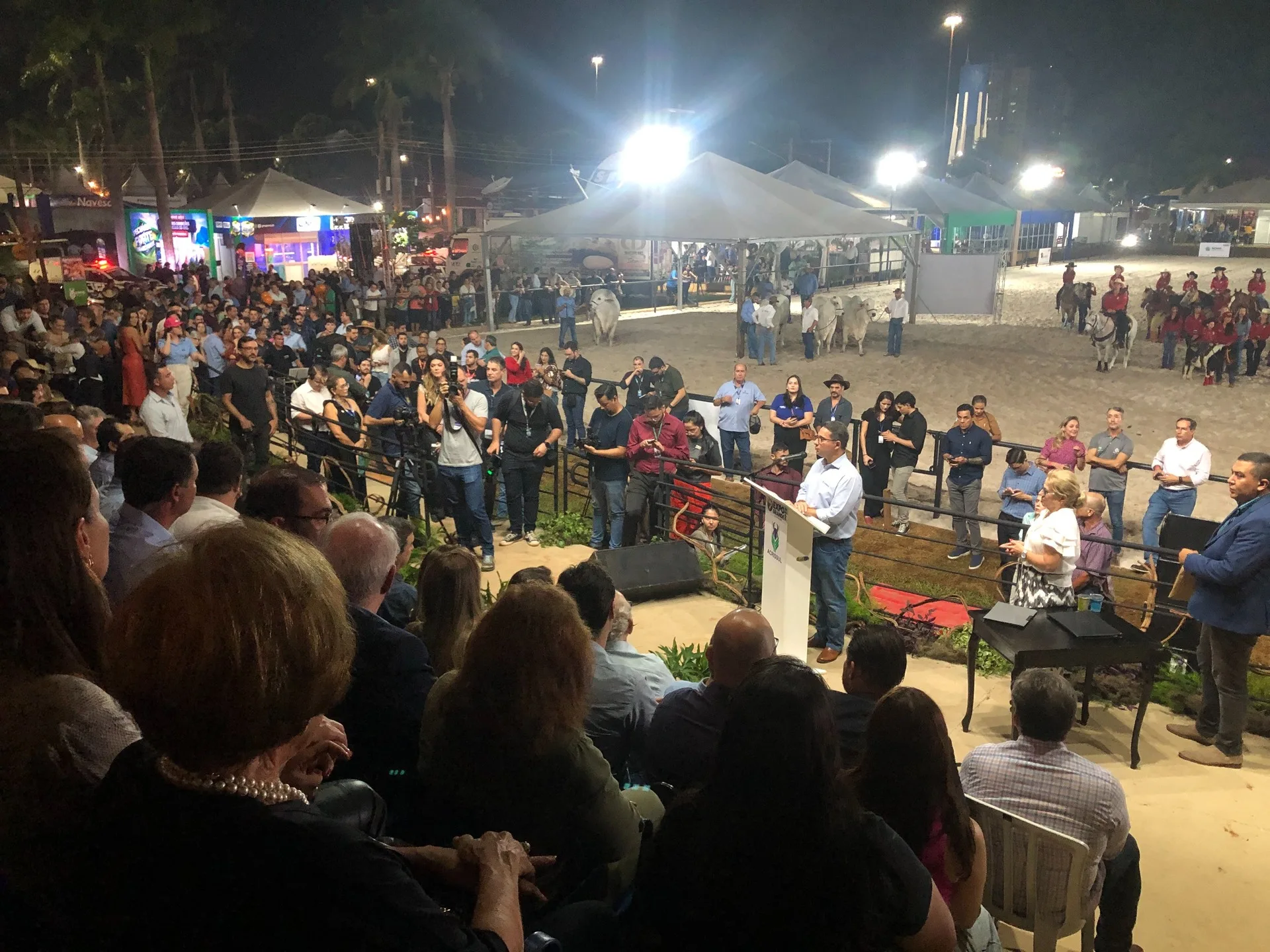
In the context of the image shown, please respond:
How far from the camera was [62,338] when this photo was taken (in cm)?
1455

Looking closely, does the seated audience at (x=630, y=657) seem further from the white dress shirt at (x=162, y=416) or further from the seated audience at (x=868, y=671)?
the white dress shirt at (x=162, y=416)

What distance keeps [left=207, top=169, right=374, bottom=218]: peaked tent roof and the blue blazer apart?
80.4 feet

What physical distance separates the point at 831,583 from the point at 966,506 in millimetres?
3477

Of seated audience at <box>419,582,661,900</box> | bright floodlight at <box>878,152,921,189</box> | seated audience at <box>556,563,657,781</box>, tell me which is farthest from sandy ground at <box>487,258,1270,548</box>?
seated audience at <box>419,582,661,900</box>

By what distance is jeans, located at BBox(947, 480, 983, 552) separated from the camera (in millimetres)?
9148

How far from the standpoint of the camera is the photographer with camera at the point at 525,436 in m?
8.62

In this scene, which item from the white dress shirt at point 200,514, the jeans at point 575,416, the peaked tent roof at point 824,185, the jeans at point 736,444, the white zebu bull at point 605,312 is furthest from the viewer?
the peaked tent roof at point 824,185

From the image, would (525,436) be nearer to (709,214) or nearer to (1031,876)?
(1031,876)

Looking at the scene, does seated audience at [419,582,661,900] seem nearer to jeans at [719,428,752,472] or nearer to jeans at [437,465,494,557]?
jeans at [437,465,494,557]

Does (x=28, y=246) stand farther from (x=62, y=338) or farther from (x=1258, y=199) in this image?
(x=1258, y=199)

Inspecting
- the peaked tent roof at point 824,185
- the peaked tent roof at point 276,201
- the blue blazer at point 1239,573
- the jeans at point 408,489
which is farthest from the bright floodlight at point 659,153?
the blue blazer at point 1239,573

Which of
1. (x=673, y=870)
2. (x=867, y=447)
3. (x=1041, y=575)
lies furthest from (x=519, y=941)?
(x=867, y=447)

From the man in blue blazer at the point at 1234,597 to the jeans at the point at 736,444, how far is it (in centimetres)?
630

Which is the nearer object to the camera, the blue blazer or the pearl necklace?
the pearl necklace
